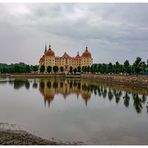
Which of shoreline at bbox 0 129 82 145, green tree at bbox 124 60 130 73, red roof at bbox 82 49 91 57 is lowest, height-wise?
shoreline at bbox 0 129 82 145

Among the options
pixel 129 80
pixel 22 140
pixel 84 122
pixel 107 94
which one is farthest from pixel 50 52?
pixel 22 140

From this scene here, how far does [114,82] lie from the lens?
2839 centimetres

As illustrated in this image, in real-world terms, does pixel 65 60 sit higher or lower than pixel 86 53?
lower

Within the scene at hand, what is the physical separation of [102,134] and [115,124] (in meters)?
1.50

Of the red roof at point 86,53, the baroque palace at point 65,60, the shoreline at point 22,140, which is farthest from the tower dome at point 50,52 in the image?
the shoreline at point 22,140

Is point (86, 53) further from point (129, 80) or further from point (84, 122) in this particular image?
point (84, 122)

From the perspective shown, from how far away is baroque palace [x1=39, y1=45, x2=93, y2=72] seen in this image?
56.2 metres

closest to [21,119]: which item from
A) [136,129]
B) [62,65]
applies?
[136,129]

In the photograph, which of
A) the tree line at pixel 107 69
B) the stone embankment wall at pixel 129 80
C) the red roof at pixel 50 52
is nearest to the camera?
the stone embankment wall at pixel 129 80

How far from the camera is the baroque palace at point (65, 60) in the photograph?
184 feet

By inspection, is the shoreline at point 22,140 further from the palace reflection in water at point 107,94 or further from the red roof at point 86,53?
the red roof at point 86,53

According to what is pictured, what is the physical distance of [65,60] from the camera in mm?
57656

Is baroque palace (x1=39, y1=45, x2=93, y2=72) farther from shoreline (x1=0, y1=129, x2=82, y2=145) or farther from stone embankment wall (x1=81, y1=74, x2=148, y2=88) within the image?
shoreline (x1=0, y1=129, x2=82, y2=145)

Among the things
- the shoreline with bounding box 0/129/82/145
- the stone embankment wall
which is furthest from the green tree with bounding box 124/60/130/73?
the shoreline with bounding box 0/129/82/145
